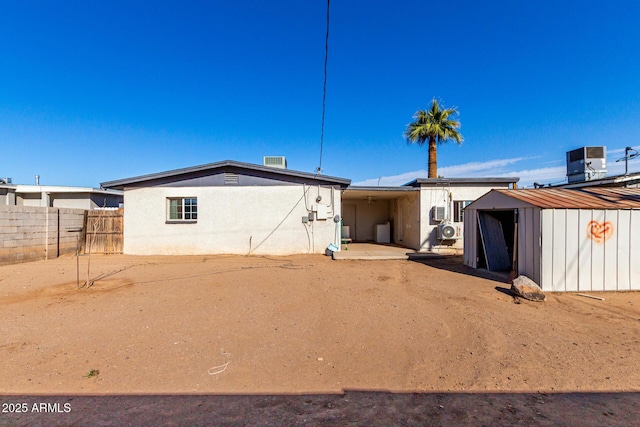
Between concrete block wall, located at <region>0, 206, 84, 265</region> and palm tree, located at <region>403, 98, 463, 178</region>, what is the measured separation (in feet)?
54.4

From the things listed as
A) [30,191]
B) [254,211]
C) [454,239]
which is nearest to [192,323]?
[254,211]

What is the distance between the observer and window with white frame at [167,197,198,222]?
11.9m

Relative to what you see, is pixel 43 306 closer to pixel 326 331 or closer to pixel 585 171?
pixel 326 331

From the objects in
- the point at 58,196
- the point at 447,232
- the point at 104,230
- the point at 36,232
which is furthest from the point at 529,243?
the point at 58,196

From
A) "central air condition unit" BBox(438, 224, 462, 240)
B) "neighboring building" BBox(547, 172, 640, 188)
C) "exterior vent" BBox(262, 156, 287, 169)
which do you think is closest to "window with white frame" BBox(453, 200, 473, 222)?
"central air condition unit" BBox(438, 224, 462, 240)

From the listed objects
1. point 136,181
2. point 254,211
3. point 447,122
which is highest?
point 447,122

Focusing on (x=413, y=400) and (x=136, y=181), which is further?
(x=136, y=181)

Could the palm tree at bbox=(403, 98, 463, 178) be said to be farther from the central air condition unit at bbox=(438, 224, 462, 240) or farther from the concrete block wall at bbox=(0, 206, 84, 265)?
the concrete block wall at bbox=(0, 206, 84, 265)

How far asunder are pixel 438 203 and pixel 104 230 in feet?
45.0

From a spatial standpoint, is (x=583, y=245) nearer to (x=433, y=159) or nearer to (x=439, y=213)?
(x=439, y=213)

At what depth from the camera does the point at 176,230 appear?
464 inches

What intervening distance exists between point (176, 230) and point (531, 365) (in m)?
11.7

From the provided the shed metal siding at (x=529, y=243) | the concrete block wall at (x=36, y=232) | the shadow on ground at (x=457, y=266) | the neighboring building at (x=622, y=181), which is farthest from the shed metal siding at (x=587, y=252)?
Result: the concrete block wall at (x=36, y=232)

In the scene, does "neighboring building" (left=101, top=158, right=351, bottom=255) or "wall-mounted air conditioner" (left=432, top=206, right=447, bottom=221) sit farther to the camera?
"wall-mounted air conditioner" (left=432, top=206, right=447, bottom=221)
